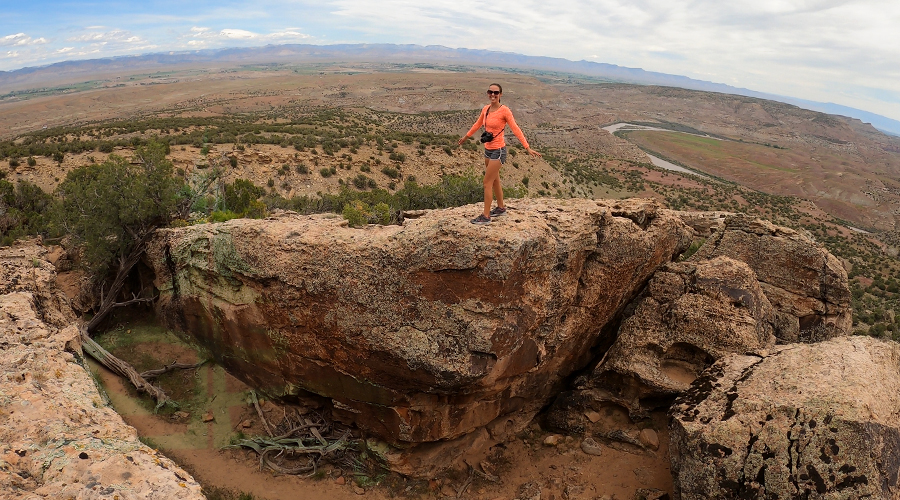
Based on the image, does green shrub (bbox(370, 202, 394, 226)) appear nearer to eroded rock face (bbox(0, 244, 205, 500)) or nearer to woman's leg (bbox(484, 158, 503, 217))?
woman's leg (bbox(484, 158, 503, 217))

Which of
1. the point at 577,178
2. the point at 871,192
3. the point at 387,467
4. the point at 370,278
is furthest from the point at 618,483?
the point at 871,192

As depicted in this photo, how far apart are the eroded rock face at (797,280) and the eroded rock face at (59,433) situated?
14094 millimetres

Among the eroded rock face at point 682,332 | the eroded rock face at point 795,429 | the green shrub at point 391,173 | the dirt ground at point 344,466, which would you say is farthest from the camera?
the green shrub at point 391,173

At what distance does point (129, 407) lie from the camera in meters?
10.9

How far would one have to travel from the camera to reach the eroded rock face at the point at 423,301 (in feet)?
29.2

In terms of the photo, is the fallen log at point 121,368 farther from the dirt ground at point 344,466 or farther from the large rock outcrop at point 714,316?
the large rock outcrop at point 714,316

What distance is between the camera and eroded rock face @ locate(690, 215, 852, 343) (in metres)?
11.9

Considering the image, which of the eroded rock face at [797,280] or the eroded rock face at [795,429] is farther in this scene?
the eroded rock face at [797,280]

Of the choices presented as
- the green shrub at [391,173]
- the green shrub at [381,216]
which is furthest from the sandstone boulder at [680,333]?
the green shrub at [391,173]

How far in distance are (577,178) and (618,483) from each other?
44848 millimetres

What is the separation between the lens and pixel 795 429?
271 inches

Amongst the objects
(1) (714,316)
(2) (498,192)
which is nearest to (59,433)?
(2) (498,192)

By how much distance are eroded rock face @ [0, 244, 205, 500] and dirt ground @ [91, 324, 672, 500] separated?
9.59ft

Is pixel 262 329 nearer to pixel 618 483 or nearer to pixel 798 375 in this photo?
pixel 618 483
